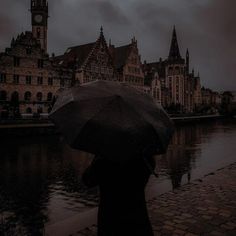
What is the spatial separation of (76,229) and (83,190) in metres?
4.95

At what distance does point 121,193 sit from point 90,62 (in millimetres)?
58013

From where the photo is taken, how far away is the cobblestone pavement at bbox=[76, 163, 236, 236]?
617 centimetres

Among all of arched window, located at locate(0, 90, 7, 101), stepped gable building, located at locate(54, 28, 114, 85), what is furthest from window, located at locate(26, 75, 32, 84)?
stepped gable building, located at locate(54, 28, 114, 85)

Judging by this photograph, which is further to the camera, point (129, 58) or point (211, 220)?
point (129, 58)

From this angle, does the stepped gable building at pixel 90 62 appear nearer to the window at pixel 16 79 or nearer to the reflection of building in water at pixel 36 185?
the window at pixel 16 79

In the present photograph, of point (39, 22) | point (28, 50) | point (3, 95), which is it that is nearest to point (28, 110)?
point (3, 95)

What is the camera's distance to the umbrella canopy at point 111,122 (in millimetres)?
3479

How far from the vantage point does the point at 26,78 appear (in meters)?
50.1

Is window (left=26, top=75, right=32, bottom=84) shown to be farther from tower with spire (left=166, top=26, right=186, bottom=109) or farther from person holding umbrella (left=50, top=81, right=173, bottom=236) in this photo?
tower with spire (left=166, top=26, right=186, bottom=109)

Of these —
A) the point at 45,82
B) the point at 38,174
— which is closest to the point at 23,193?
the point at 38,174

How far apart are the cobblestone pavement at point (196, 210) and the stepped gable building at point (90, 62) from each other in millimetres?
49416

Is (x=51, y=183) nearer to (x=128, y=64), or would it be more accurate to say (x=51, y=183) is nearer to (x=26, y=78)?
(x=26, y=78)

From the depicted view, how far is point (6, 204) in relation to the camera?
9523 millimetres

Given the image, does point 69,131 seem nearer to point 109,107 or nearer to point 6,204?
point 109,107
